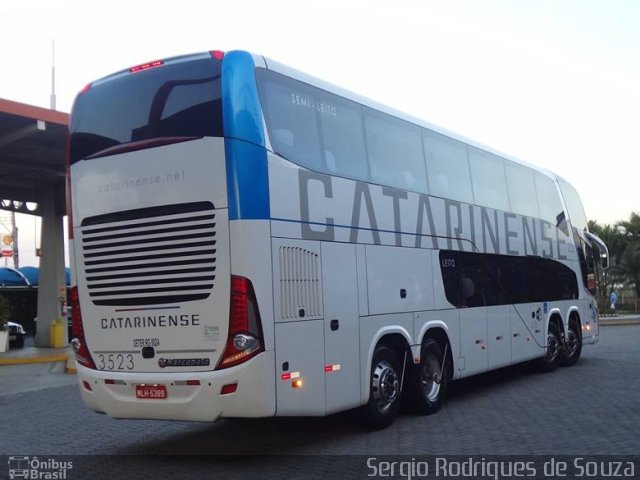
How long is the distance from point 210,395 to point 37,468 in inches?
78.7

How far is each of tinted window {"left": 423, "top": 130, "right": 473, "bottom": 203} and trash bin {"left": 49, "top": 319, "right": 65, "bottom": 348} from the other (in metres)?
16.3

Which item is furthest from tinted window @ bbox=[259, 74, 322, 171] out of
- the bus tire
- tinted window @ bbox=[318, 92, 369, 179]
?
the bus tire

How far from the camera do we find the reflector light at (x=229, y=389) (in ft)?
22.7

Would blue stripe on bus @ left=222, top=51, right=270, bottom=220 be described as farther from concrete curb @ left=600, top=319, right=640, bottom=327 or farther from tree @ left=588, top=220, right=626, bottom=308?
tree @ left=588, top=220, right=626, bottom=308

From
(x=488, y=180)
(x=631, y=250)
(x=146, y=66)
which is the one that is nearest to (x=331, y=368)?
(x=146, y=66)

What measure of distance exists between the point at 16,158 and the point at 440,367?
15852 millimetres

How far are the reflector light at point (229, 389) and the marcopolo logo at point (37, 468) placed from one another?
1.71 m

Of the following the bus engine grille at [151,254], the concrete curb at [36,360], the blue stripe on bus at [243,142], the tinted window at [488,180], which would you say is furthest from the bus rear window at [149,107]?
the concrete curb at [36,360]

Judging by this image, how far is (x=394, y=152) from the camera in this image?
9828 millimetres

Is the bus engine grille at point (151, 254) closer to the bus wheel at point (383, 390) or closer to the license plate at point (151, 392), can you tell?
the license plate at point (151, 392)

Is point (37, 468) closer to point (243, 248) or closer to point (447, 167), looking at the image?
point (243, 248)

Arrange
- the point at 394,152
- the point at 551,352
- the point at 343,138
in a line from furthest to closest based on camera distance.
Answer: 1. the point at 551,352
2. the point at 394,152
3. the point at 343,138

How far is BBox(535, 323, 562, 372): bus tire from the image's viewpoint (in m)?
14.4

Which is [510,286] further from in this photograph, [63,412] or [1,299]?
[1,299]
